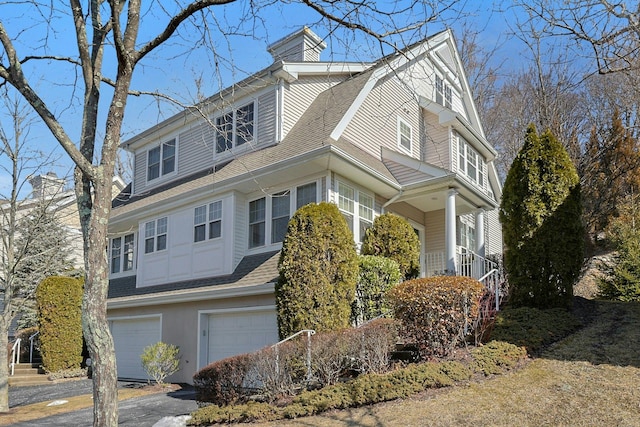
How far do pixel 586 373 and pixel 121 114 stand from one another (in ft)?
23.1

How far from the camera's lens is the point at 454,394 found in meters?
7.74

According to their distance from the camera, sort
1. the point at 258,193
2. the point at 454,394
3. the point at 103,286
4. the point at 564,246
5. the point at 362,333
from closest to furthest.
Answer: the point at 103,286 < the point at 454,394 < the point at 362,333 < the point at 564,246 < the point at 258,193

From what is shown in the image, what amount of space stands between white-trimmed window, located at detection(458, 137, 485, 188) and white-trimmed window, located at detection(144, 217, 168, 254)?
893 centimetres

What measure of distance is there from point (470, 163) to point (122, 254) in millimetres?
12040

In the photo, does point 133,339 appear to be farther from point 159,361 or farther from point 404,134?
point 404,134

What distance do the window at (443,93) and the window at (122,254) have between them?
11.3 m

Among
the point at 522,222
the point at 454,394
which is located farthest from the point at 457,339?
the point at 522,222

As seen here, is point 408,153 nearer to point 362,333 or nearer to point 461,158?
point 461,158

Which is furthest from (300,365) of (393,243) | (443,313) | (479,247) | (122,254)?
(122,254)

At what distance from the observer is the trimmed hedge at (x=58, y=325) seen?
1781 cm

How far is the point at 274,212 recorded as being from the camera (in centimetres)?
1379

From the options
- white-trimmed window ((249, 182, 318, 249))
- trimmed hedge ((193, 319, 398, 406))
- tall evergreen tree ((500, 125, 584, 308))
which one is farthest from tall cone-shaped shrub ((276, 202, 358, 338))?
tall evergreen tree ((500, 125, 584, 308))

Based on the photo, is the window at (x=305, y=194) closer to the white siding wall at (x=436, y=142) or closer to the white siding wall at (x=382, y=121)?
the white siding wall at (x=382, y=121)

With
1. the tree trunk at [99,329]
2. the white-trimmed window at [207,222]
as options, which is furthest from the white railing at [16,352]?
the tree trunk at [99,329]
